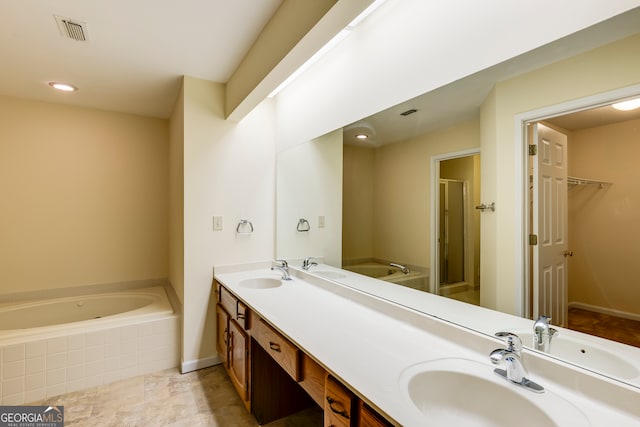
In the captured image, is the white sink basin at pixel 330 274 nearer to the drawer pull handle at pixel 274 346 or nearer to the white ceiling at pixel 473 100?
the drawer pull handle at pixel 274 346

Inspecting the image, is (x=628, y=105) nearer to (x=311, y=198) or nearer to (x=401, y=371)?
(x=401, y=371)

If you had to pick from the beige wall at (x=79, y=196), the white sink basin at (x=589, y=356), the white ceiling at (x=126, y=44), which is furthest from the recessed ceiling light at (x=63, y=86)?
the white sink basin at (x=589, y=356)

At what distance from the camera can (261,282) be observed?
249 centimetres

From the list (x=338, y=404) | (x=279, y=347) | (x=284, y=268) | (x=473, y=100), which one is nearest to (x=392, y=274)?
(x=279, y=347)

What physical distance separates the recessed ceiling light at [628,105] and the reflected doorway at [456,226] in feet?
1.49

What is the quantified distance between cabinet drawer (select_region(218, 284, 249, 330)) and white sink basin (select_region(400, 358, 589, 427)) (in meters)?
1.15

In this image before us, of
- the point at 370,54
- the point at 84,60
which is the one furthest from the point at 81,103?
the point at 370,54

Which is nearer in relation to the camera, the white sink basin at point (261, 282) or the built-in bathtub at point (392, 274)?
the built-in bathtub at point (392, 274)

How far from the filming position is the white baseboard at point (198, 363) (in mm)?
2441

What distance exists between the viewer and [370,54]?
1.70m

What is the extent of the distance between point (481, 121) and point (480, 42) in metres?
0.30

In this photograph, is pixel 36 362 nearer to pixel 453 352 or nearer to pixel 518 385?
pixel 453 352

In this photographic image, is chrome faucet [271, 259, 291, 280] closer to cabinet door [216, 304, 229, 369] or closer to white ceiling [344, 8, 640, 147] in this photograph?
cabinet door [216, 304, 229, 369]

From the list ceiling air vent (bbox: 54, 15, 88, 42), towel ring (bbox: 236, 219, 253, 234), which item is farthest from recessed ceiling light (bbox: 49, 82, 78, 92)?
towel ring (bbox: 236, 219, 253, 234)
